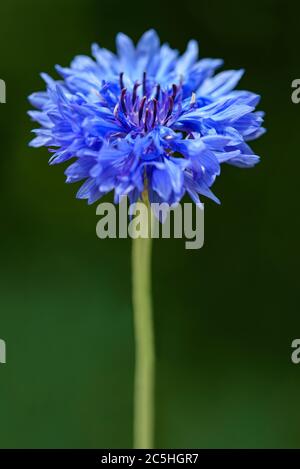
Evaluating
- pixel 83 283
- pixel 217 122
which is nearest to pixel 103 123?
pixel 217 122

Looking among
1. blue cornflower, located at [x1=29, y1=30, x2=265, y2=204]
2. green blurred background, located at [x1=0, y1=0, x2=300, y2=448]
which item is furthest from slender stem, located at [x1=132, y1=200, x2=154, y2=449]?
green blurred background, located at [x1=0, y1=0, x2=300, y2=448]

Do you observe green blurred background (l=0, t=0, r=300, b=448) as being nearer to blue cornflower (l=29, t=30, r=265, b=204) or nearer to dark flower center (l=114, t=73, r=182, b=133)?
blue cornflower (l=29, t=30, r=265, b=204)

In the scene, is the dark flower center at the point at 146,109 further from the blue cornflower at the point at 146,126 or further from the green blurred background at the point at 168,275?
the green blurred background at the point at 168,275

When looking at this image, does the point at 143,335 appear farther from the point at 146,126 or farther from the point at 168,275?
the point at 168,275

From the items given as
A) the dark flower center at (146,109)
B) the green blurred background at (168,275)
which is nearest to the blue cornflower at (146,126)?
the dark flower center at (146,109)

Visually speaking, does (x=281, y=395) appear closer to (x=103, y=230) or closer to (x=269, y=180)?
(x=269, y=180)

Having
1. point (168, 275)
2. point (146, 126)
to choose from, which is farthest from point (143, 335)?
point (168, 275)
